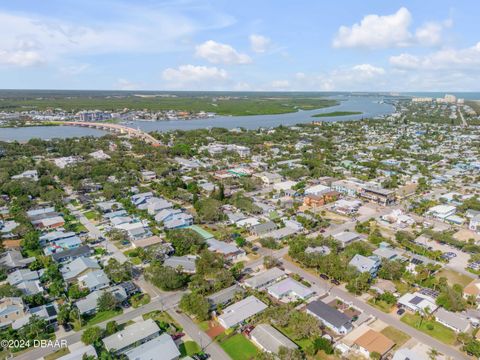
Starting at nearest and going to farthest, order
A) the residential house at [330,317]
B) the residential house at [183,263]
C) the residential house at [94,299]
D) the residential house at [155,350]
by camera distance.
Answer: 1. the residential house at [155,350]
2. the residential house at [330,317]
3. the residential house at [94,299]
4. the residential house at [183,263]

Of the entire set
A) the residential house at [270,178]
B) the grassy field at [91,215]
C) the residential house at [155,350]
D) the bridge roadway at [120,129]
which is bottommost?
the residential house at [155,350]

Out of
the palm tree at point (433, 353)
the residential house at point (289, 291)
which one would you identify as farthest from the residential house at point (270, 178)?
the palm tree at point (433, 353)

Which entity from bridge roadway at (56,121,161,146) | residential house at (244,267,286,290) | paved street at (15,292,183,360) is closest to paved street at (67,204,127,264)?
paved street at (15,292,183,360)

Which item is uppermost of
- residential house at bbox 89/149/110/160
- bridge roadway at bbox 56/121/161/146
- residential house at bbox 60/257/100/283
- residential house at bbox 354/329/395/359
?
bridge roadway at bbox 56/121/161/146

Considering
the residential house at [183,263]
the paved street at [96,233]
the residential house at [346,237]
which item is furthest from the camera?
the residential house at [346,237]

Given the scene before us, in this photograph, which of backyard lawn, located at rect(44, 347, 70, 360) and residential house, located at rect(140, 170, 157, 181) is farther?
residential house, located at rect(140, 170, 157, 181)

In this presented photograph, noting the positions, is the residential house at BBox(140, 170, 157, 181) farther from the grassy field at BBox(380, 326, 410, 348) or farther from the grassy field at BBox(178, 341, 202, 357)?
the grassy field at BBox(380, 326, 410, 348)

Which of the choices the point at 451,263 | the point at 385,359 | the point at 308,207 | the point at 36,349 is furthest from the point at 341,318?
the point at 308,207

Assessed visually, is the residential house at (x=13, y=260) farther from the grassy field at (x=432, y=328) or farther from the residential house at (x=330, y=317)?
the grassy field at (x=432, y=328)
